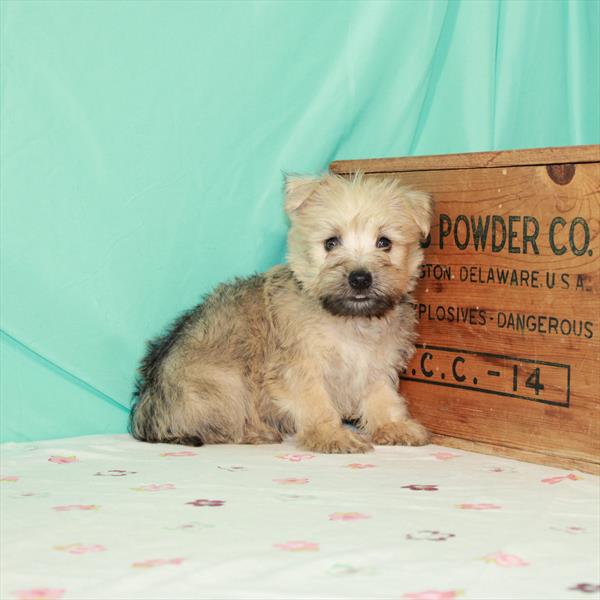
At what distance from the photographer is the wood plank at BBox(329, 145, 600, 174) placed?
3.03 meters

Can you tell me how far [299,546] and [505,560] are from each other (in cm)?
43

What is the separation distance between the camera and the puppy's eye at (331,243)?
3.31m

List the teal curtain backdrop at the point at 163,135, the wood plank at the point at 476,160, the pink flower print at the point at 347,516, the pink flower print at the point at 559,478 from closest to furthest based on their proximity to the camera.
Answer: the pink flower print at the point at 347,516 < the pink flower print at the point at 559,478 < the wood plank at the point at 476,160 < the teal curtain backdrop at the point at 163,135

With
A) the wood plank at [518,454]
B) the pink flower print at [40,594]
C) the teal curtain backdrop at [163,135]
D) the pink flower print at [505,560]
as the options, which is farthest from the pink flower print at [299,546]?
the teal curtain backdrop at [163,135]

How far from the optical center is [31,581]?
207 cm

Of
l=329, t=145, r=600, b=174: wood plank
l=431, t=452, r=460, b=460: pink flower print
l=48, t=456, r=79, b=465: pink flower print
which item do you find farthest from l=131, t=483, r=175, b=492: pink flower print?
l=329, t=145, r=600, b=174: wood plank

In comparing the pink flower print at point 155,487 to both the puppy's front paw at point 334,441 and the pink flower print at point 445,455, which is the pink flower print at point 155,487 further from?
the pink flower print at point 445,455

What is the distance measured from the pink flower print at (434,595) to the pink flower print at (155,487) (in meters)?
0.98

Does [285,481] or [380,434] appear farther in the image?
[380,434]

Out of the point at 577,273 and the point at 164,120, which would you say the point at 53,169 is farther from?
the point at 577,273

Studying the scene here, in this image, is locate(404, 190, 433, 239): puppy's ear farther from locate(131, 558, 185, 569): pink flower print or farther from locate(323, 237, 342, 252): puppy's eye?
locate(131, 558, 185, 569): pink flower print

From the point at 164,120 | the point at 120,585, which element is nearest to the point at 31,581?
the point at 120,585

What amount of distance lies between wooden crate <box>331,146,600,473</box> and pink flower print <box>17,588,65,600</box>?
1.67 meters

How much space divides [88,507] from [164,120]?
5.26 feet
